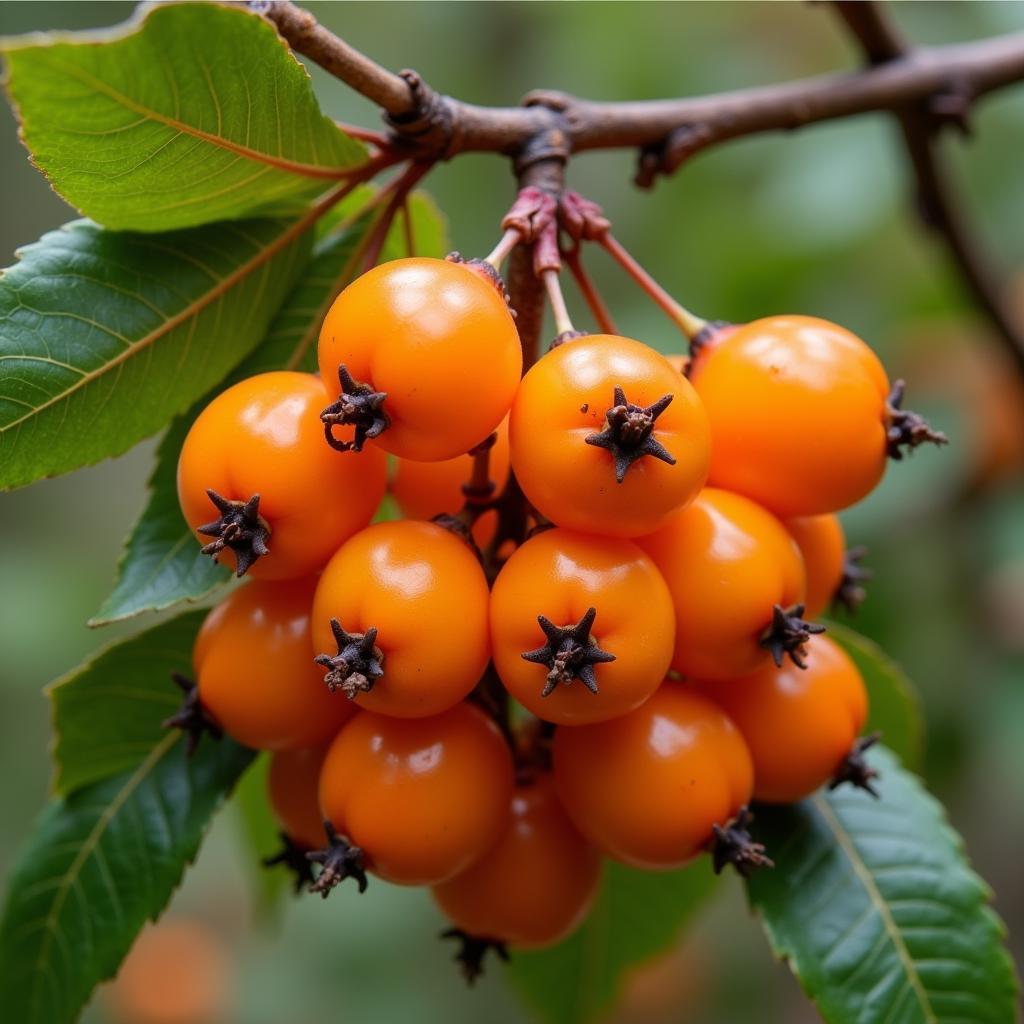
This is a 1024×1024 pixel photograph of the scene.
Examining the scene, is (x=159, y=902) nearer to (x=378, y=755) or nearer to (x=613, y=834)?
(x=378, y=755)

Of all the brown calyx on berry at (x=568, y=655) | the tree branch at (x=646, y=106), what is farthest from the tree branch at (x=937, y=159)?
the brown calyx on berry at (x=568, y=655)

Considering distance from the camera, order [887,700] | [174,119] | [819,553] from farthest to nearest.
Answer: [887,700], [819,553], [174,119]

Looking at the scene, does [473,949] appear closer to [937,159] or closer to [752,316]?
[937,159]

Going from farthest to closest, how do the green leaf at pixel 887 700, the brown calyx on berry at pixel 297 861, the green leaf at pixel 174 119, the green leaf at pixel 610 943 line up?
the green leaf at pixel 610 943 → the green leaf at pixel 887 700 → the brown calyx on berry at pixel 297 861 → the green leaf at pixel 174 119

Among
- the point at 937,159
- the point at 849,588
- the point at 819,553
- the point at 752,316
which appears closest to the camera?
the point at 819,553

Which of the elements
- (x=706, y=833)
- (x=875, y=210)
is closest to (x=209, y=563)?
(x=706, y=833)

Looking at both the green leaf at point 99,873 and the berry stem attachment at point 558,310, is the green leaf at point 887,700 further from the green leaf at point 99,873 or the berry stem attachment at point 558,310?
the green leaf at point 99,873

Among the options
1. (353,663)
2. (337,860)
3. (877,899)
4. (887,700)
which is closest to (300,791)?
(337,860)
